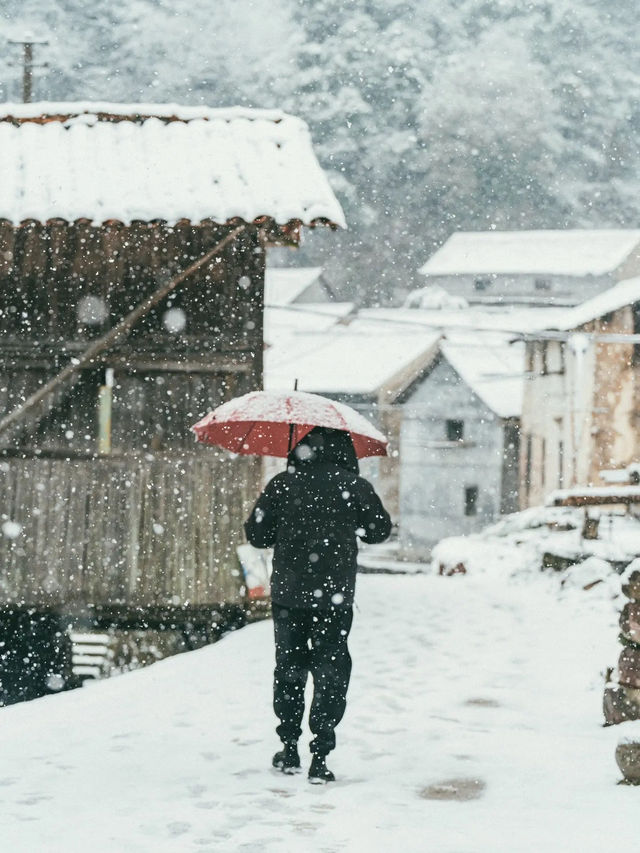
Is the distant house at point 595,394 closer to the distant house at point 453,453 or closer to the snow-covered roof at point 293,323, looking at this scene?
the distant house at point 453,453

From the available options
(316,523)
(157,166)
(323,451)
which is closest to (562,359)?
(157,166)

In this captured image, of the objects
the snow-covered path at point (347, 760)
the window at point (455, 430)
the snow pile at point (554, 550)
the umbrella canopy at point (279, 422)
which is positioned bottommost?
the snow-covered path at point (347, 760)

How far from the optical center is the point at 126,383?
468 inches

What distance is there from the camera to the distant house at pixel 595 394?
30766 mm

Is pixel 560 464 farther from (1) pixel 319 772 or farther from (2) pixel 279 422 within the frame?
(1) pixel 319 772

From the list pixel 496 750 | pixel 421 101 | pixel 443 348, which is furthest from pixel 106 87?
pixel 496 750

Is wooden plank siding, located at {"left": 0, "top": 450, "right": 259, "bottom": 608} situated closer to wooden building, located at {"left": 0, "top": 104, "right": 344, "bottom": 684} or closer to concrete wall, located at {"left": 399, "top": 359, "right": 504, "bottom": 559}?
wooden building, located at {"left": 0, "top": 104, "right": 344, "bottom": 684}

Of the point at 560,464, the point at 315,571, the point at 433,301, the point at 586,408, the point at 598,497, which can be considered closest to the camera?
the point at 315,571

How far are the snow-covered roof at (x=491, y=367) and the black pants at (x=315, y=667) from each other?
3673 cm

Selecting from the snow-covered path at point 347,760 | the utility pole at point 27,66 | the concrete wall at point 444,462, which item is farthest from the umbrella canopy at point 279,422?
the concrete wall at point 444,462

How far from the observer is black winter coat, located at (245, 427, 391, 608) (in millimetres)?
6043

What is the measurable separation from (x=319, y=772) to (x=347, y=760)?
70cm

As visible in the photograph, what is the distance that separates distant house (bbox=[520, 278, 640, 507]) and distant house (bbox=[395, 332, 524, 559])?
A: 25.3 ft

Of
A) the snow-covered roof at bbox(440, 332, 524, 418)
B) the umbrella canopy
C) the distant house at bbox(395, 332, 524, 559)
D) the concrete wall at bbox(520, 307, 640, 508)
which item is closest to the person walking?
the umbrella canopy
